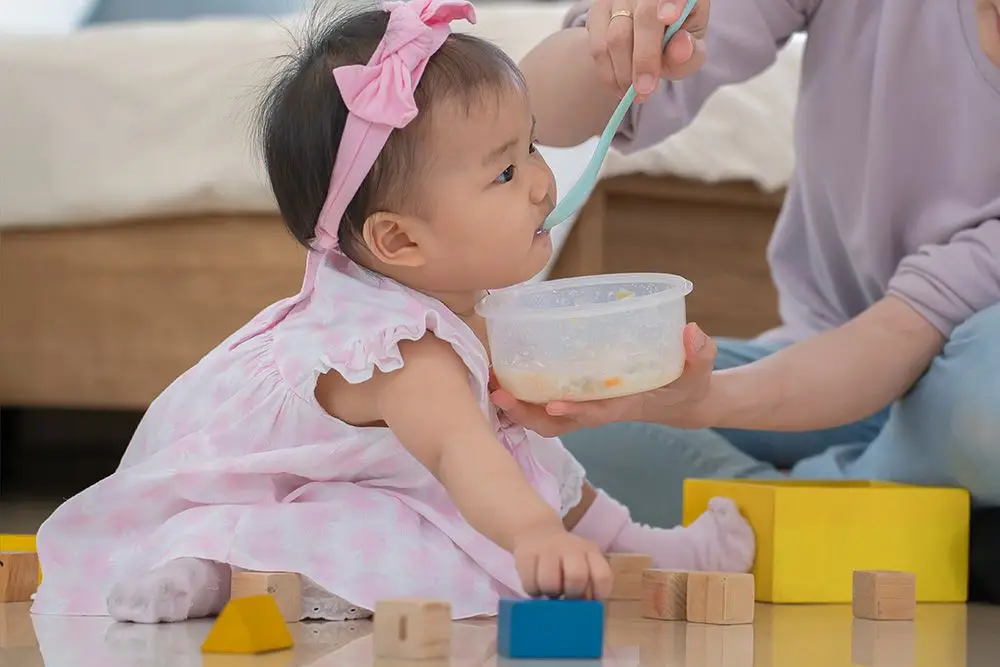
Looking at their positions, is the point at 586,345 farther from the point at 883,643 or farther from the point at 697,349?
the point at 883,643

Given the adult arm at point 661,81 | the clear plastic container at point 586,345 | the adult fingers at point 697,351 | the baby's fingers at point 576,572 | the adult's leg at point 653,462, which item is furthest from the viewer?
the adult's leg at point 653,462

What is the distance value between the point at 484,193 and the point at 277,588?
1.00 feet

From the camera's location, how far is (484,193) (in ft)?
3.19

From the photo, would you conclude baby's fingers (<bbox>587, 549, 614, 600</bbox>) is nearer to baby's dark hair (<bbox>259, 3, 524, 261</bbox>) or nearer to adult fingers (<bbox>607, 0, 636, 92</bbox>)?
baby's dark hair (<bbox>259, 3, 524, 261</bbox>)

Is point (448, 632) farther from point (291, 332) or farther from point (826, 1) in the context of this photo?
point (826, 1)

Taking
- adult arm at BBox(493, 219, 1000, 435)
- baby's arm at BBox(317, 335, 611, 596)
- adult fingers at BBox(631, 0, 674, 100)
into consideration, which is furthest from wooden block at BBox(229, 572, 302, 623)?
adult fingers at BBox(631, 0, 674, 100)

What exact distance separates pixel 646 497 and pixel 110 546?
2.01 feet

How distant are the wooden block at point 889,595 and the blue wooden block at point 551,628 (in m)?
0.31

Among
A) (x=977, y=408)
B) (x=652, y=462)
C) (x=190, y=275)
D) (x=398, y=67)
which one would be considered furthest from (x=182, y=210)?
(x=977, y=408)

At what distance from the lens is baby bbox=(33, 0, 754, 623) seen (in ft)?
3.10

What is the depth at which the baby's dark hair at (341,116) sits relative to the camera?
0.97 metres

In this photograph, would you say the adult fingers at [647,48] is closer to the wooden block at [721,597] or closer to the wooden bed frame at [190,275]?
the wooden block at [721,597]

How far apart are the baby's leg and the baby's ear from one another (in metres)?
0.30

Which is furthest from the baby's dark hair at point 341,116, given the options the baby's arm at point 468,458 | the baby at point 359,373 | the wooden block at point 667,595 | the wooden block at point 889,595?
the wooden block at point 889,595
